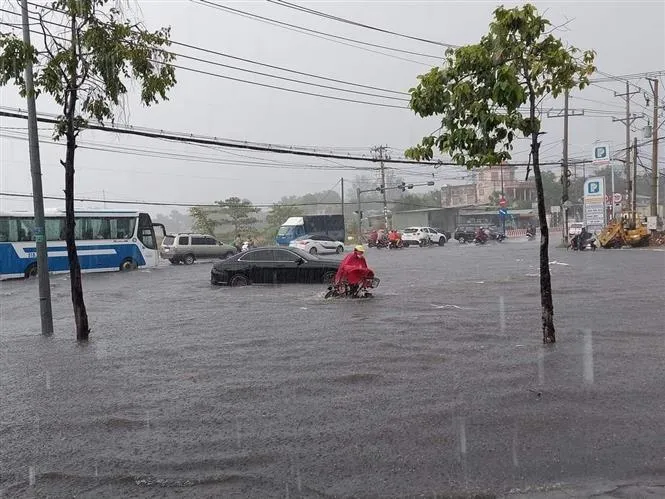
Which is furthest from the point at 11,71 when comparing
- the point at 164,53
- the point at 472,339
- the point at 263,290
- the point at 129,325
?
the point at 263,290

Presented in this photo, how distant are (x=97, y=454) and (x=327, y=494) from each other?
2224 mm

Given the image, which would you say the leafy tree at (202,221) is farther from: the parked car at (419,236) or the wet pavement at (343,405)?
the wet pavement at (343,405)

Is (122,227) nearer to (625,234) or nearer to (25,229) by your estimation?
(25,229)

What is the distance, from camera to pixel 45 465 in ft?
17.3

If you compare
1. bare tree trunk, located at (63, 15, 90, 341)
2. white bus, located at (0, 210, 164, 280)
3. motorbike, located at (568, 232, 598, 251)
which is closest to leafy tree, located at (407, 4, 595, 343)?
bare tree trunk, located at (63, 15, 90, 341)

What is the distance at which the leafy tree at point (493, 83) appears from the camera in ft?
28.5

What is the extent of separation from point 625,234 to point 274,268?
91.9ft

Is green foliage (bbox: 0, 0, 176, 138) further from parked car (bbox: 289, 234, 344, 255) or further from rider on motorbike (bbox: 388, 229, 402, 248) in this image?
rider on motorbike (bbox: 388, 229, 402, 248)

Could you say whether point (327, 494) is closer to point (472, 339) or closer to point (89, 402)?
point (89, 402)

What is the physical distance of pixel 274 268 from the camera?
21.5 metres

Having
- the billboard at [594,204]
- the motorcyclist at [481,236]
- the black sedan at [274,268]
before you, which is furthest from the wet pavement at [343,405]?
the motorcyclist at [481,236]

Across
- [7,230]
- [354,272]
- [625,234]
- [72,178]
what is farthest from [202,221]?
[72,178]

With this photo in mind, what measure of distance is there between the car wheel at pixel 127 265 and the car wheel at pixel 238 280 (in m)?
11.7

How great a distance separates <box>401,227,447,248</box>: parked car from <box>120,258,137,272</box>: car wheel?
26.3 meters
